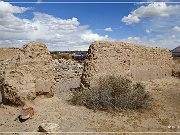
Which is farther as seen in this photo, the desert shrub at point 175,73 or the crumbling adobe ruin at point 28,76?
the desert shrub at point 175,73

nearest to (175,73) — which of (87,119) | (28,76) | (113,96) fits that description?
(113,96)

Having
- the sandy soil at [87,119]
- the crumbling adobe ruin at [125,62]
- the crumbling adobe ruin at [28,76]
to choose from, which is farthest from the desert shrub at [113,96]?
the crumbling adobe ruin at [28,76]

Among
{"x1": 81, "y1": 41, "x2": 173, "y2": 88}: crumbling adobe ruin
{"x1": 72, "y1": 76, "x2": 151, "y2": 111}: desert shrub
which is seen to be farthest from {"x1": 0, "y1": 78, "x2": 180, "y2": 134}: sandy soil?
{"x1": 81, "y1": 41, "x2": 173, "y2": 88}: crumbling adobe ruin

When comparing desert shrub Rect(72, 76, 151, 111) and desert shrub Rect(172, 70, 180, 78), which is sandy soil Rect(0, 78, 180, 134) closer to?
desert shrub Rect(72, 76, 151, 111)

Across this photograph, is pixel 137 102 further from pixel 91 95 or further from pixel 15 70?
pixel 15 70

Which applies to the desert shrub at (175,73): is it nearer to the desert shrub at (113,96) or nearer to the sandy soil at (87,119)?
the sandy soil at (87,119)

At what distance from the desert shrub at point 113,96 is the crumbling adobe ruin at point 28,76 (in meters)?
1.21

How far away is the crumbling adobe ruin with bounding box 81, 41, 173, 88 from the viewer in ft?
40.1

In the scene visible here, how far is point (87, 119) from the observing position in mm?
9383

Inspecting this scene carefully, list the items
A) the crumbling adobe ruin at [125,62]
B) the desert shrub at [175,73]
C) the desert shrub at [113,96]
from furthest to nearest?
the desert shrub at [175,73], the crumbling adobe ruin at [125,62], the desert shrub at [113,96]

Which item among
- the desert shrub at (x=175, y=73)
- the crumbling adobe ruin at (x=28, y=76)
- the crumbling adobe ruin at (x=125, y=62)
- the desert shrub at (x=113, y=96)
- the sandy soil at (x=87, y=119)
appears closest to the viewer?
the sandy soil at (x=87, y=119)

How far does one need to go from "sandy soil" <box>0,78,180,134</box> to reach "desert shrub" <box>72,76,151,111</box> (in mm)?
288

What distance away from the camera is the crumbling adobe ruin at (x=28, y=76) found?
10.0 meters

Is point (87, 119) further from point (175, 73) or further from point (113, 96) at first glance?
point (175, 73)
